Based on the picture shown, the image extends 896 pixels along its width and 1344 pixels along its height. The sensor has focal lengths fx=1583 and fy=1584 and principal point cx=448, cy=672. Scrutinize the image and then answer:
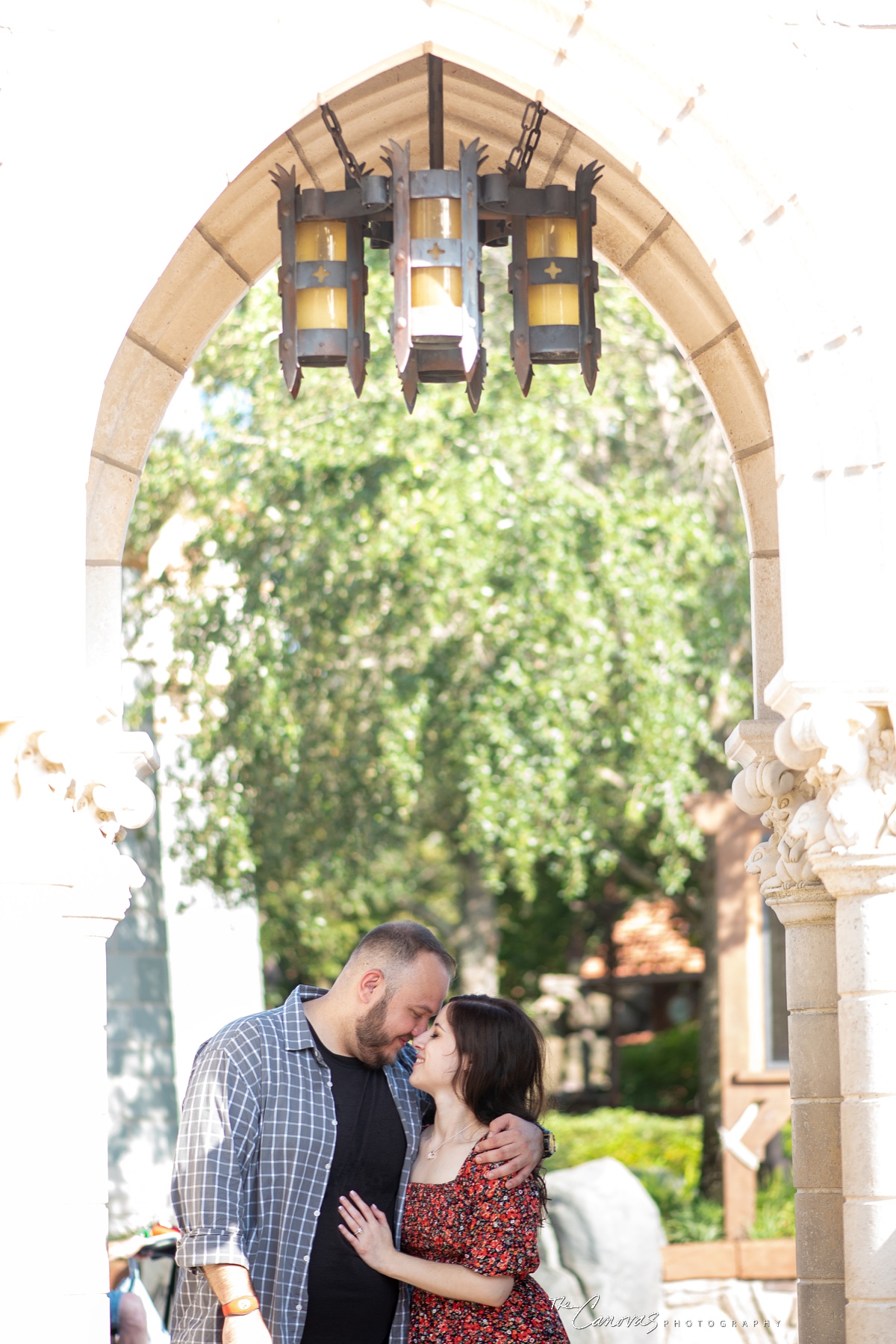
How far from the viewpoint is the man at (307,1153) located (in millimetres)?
3000

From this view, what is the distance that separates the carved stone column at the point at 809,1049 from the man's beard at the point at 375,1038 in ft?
2.96

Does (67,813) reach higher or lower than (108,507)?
lower

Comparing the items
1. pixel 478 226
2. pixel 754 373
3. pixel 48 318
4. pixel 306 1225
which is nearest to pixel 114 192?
pixel 48 318

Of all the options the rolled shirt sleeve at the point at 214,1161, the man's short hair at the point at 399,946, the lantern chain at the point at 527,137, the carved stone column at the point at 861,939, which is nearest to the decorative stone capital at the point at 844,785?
the carved stone column at the point at 861,939

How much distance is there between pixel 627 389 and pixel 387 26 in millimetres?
5654

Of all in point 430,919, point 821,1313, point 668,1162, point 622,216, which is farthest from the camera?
point 430,919

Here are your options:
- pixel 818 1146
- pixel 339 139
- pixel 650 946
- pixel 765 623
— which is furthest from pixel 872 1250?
pixel 650 946

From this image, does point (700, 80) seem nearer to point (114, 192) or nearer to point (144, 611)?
point (114, 192)

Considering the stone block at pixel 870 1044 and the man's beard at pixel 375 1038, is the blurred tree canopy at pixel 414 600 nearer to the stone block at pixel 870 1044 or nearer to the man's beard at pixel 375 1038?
the man's beard at pixel 375 1038

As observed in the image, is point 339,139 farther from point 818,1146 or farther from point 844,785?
point 818,1146

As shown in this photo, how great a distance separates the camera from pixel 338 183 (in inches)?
176

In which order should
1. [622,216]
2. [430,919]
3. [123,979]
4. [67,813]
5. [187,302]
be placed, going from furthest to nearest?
[430,919]
[123,979]
[622,216]
[187,302]
[67,813]

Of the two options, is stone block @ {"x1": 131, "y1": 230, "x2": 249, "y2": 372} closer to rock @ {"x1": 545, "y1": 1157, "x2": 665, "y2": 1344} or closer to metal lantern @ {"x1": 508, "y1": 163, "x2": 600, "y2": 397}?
A: metal lantern @ {"x1": 508, "y1": 163, "x2": 600, "y2": 397}

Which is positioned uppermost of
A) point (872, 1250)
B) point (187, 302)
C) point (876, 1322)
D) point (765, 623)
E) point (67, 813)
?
point (187, 302)
